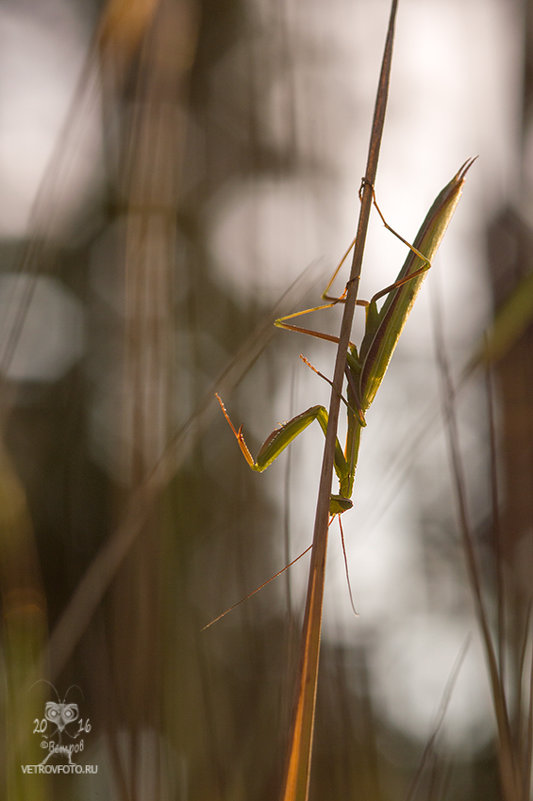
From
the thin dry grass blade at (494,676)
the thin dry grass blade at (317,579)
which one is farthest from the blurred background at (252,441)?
the thin dry grass blade at (317,579)

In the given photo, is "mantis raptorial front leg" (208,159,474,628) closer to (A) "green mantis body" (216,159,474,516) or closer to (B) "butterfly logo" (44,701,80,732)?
(A) "green mantis body" (216,159,474,516)

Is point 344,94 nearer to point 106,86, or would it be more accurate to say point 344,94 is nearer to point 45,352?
point 106,86

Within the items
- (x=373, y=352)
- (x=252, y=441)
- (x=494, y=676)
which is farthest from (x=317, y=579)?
(x=252, y=441)

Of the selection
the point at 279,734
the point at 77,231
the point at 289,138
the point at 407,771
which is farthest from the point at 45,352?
the point at 77,231

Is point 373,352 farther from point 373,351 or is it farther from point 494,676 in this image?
point 494,676

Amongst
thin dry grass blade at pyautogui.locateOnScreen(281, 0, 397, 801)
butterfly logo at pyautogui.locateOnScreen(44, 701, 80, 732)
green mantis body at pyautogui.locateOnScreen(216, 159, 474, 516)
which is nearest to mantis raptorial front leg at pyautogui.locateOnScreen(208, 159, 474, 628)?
green mantis body at pyautogui.locateOnScreen(216, 159, 474, 516)

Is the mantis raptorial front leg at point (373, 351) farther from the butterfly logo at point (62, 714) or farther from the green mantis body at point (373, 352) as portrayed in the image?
the butterfly logo at point (62, 714)
